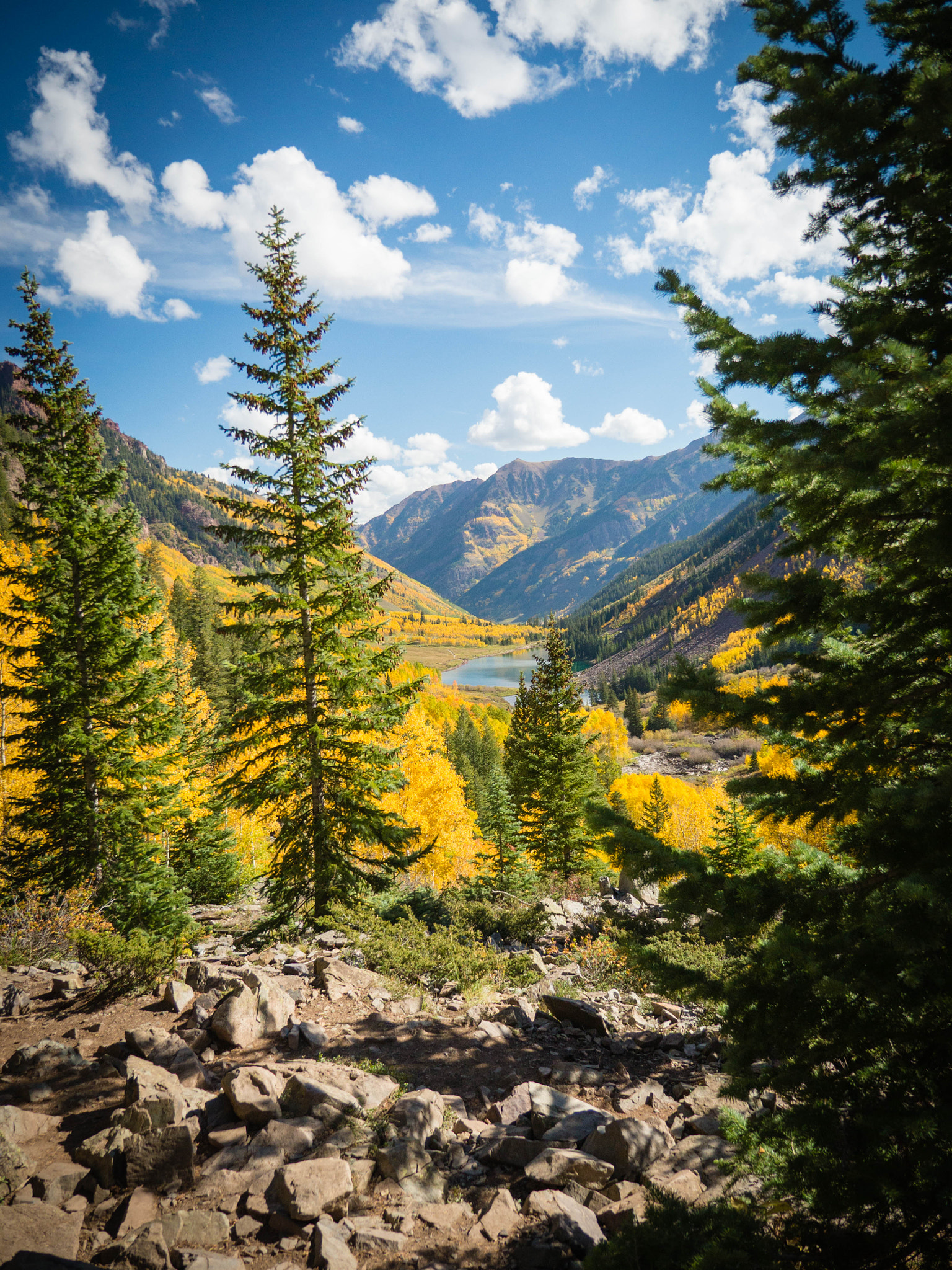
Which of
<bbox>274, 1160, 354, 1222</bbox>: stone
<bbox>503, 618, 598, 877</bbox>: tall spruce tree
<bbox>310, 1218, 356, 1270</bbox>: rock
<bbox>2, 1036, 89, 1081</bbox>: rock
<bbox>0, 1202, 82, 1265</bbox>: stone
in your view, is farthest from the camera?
<bbox>503, 618, 598, 877</bbox>: tall spruce tree

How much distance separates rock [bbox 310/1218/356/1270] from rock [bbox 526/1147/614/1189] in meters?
1.81

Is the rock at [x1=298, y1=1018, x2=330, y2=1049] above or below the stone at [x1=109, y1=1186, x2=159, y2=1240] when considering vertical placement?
below

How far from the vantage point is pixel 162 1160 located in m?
4.91

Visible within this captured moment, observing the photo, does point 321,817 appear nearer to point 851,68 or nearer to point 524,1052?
point 524,1052

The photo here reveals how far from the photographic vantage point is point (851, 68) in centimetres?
450

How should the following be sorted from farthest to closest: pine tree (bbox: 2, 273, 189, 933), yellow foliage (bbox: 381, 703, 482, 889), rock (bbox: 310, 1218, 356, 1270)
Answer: yellow foliage (bbox: 381, 703, 482, 889), pine tree (bbox: 2, 273, 189, 933), rock (bbox: 310, 1218, 356, 1270)

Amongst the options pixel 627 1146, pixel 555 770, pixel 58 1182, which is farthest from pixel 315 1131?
pixel 555 770

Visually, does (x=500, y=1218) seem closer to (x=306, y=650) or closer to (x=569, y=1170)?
(x=569, y=1170)

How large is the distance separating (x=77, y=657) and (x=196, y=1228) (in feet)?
40.8

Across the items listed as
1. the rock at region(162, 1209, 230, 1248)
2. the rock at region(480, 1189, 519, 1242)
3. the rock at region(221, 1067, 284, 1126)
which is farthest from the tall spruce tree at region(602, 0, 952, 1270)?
the rock at region(221, 1067, 284, 1126)

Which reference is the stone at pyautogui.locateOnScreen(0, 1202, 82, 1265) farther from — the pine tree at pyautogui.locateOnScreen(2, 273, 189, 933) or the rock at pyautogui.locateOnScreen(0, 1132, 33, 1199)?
the pine tree at pyautogui.locateOnScreen(2, 273, 189, 933)

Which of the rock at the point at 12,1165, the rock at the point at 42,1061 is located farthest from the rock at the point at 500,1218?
the rock at the point at 42,1061

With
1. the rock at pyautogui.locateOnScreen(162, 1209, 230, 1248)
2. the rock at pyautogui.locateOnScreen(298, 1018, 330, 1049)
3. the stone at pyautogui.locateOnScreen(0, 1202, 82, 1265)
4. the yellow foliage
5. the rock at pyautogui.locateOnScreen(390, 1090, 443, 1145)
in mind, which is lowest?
the yellow foliage

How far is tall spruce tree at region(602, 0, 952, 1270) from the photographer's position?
3.38 meters
